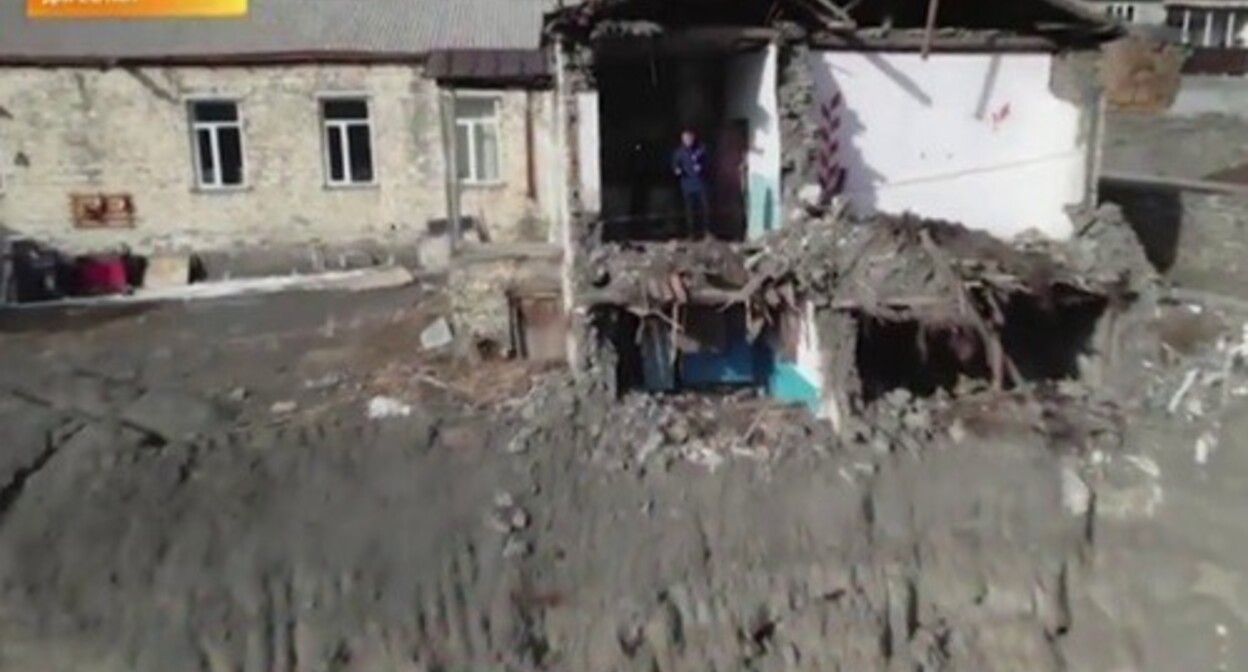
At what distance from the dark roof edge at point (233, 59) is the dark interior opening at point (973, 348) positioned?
10.8 metres

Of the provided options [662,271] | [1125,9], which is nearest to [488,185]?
[662,271]

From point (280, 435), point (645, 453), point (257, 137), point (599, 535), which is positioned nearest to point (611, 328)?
Result: point (645, 453)

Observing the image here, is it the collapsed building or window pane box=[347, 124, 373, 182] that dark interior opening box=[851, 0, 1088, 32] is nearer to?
the collapsed building

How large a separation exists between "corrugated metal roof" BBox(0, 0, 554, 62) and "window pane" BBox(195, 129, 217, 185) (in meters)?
1.48

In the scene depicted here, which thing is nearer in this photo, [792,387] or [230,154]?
[792,387]

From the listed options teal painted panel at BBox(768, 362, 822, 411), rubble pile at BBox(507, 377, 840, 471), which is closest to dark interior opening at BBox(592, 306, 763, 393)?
teal painted panel at BBox(768, 362, 822, 411)

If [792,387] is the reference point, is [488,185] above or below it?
above

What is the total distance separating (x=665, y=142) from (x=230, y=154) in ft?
30.2

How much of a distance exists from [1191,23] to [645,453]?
84.1 ft

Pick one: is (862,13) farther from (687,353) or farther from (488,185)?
(488,185)

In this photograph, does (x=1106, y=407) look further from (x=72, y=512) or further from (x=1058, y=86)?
(x=72, y=512)

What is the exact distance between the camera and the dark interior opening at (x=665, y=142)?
50.1 ft

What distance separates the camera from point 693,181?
Answer: 14.9 meters

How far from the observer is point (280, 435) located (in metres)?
12.6
